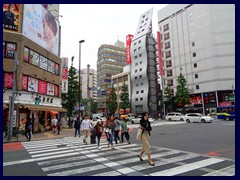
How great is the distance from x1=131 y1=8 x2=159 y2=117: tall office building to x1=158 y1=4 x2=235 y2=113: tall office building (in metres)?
3.94

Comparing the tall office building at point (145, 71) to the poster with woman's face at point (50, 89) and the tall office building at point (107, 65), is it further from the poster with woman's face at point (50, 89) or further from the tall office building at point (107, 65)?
the poster with woman's face at point (50, 89)

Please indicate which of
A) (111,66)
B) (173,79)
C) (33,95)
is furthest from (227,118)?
(111,66)

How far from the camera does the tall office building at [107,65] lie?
91062mm

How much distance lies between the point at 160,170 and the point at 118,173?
4.34 ft

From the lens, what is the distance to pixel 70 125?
31031 millimetres

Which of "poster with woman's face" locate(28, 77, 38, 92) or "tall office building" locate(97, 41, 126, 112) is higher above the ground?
"tall office building" locate(97, 41, 126, 112)

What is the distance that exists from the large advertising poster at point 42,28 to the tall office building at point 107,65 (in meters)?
61.4

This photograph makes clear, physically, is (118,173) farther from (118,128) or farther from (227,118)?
(227,118)

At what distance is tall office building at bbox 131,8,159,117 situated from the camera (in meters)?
60.1

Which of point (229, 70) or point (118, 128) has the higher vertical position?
point (229, 70)

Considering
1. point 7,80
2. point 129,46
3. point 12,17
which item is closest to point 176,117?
point 7,80

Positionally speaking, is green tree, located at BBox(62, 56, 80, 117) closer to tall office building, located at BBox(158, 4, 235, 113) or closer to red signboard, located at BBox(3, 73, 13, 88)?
red signboard, located at BBox(3, 73, 13, 88)

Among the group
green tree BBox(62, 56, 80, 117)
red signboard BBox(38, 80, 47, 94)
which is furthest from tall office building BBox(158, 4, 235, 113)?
red signboard BBox(38, 80, 47, 94)

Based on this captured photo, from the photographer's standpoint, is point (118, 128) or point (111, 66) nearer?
point (118, 128)
